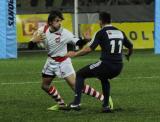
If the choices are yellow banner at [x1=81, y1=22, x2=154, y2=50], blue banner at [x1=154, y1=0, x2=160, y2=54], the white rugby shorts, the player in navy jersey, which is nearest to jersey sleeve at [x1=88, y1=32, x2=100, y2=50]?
the player in navy jersey

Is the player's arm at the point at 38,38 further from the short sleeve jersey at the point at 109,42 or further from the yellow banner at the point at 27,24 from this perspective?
the yellow banner at the point at 27,24

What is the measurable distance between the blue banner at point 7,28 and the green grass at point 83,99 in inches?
298

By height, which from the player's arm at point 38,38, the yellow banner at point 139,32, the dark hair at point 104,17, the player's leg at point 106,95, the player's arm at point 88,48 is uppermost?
the dark hair at point 104,17

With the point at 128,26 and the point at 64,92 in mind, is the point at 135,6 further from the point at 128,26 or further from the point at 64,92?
the point at 64,92

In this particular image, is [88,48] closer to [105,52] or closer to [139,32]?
[105,52]

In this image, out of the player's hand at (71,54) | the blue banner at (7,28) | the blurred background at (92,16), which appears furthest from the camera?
the blurred background at (92,16)

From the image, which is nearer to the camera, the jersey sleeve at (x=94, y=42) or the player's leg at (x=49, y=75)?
the jersey sleeve at (x=94, y=42)

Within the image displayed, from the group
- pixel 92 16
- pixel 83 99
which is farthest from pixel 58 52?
pixel 92 16

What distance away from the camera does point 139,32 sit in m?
37.3

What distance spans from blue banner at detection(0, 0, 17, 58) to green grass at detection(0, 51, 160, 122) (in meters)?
7.57

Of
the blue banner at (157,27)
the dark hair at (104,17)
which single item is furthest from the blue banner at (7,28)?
the dark hair at (104,17)

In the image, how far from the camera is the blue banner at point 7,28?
1236 inches

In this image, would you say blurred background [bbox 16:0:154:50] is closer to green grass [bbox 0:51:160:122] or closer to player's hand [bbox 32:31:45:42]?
green grass [bbox 0:51:160:122]

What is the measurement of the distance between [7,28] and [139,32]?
28.8 feet
